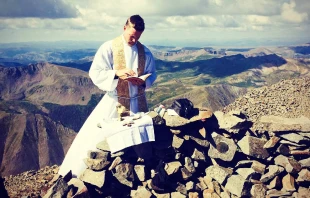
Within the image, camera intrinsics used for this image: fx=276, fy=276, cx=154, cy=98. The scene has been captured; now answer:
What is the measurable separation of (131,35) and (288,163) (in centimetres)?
391

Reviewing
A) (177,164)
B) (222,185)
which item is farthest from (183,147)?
(222,185)

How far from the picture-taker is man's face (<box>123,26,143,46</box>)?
16.2 feet

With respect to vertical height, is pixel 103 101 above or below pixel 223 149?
above

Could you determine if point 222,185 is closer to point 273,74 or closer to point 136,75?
point 136,75

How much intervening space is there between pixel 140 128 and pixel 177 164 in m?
1.15

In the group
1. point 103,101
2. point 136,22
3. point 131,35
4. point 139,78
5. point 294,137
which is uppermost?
point 136,22

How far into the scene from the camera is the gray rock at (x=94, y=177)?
5.02 meters

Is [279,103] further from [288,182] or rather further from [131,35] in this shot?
[131,35]

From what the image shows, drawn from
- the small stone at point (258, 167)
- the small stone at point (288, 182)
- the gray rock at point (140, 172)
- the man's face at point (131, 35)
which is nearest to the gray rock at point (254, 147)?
the small stone at point (258, 167)

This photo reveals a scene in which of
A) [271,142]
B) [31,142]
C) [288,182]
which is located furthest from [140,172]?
[31,142]

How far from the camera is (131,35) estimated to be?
5031 mm

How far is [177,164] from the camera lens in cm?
548

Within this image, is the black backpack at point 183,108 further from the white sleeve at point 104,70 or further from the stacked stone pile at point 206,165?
the white sleeve at point 104,70

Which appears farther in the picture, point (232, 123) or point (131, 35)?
point (232, 123)
